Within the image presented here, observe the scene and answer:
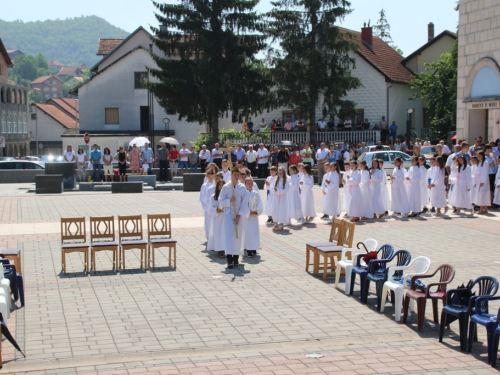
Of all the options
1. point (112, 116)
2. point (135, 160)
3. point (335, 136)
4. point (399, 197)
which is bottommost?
point (399, 197)

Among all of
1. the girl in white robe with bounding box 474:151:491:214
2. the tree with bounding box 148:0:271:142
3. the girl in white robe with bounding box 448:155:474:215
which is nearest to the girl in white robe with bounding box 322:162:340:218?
the girl in white robe with bounding box 448:155:474:215

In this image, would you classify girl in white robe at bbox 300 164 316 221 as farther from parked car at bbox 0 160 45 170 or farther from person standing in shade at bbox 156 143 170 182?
parked car at bbox 0 160 45 170

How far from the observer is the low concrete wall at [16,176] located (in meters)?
36.7

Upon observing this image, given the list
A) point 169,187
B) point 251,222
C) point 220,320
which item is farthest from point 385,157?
point 220,320

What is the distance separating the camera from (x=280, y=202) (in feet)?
60.9

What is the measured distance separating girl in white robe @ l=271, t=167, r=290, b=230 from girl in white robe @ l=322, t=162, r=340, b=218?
196cm

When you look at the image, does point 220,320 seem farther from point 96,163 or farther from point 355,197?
point 96,163

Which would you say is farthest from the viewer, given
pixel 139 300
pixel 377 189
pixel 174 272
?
pixel 377 189

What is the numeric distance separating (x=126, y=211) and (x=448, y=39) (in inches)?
1446

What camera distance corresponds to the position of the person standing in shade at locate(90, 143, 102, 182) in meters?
31.5

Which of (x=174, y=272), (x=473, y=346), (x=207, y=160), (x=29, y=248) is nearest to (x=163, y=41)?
(x=207, y=160)

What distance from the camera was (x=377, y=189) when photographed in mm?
20688

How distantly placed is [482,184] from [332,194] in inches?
183

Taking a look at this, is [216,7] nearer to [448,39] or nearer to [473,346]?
[448,39]
